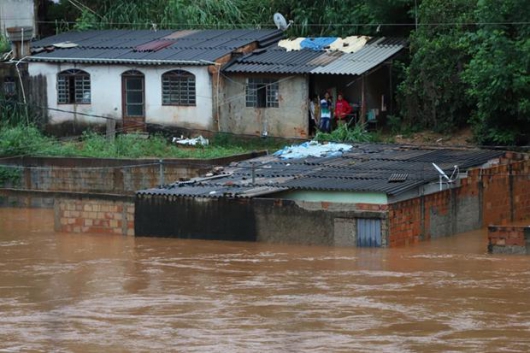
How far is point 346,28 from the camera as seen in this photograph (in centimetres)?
3656

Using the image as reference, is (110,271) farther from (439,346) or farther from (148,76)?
(148,76)

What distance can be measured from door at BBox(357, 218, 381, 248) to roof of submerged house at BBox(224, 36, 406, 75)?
8707mm

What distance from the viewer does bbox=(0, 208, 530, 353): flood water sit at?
1848cm

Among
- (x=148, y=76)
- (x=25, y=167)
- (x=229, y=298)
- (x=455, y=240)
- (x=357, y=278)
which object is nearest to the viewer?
(x=229, y=298)

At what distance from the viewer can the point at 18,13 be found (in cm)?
3969

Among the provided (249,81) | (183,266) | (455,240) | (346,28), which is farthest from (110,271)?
(346,28)

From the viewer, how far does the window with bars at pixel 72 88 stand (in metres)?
36.8

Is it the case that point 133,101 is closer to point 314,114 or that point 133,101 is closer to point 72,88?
point 72,88

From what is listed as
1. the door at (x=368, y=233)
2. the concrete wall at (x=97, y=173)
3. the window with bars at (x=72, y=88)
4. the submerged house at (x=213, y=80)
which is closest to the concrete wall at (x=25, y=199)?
the concrete wall at (x=97, y=173)

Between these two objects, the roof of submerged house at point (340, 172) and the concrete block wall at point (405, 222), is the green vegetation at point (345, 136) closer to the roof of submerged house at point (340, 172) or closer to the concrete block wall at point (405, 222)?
the roof of submerged house at point (340, 172)

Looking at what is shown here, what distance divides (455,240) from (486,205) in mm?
2102

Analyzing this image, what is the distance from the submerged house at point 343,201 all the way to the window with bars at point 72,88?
8.70m

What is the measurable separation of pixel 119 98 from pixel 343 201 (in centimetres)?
1181

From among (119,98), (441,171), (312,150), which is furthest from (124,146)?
(441,171)
